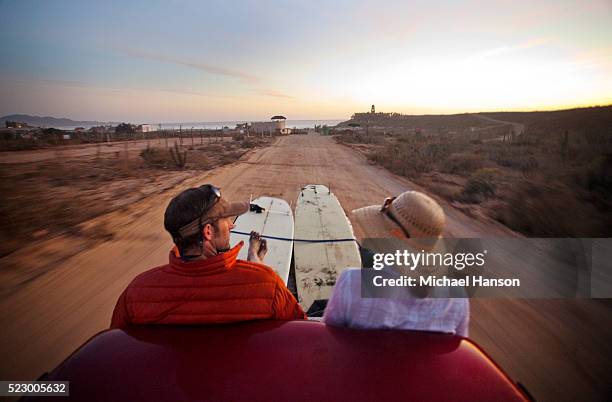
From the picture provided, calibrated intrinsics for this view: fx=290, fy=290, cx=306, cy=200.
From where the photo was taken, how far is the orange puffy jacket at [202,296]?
1170 mm

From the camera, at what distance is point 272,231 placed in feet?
15.0

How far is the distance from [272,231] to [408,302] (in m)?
3.55

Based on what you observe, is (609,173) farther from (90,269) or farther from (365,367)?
(90,269)

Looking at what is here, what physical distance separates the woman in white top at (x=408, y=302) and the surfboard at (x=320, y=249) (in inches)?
71.3

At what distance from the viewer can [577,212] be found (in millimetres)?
5227

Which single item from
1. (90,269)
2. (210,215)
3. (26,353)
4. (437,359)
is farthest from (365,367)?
(90,269)

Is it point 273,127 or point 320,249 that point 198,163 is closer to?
point 320,249

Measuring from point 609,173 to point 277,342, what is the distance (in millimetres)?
8470

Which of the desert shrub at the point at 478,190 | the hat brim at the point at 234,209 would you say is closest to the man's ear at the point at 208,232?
the hat brim at the point at 234,209

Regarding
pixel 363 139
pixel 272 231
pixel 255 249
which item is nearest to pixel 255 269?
pixel 255 249

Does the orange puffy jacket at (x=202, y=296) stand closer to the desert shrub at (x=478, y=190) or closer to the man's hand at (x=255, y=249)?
the man's hand at (x=255, y=249)

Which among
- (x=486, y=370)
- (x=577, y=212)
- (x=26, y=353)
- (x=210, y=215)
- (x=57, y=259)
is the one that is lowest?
(x=26, y=353)

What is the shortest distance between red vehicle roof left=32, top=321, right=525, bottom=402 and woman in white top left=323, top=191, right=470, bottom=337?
104 mm

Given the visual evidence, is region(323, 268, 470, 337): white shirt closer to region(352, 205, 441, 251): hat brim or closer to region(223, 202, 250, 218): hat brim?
region(352, 205, 441, 251): hat brim
